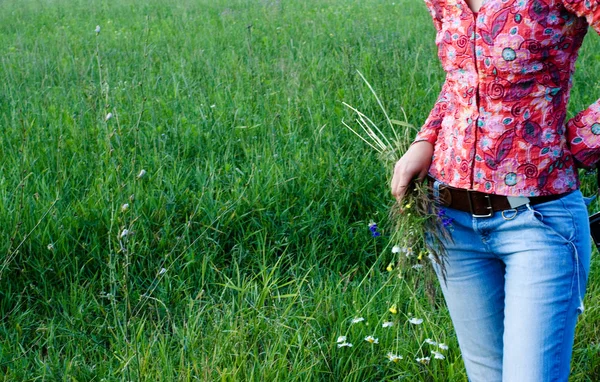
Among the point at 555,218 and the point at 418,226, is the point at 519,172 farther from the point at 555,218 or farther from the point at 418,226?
the point at 418,226

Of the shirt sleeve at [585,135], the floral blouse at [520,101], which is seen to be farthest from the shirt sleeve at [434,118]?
the shirt sleeve at [585,135]

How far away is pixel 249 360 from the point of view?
2.62 meters

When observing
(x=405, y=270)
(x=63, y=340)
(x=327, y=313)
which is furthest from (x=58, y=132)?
(x=405, y=270)

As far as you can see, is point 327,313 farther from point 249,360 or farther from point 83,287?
point 83,287

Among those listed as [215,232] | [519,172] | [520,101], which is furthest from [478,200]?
[215,232]

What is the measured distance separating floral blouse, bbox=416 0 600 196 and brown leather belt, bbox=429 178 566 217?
0.02 metres

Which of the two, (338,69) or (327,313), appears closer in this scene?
(327,313)

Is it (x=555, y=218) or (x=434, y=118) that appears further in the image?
(x=434, y=118)

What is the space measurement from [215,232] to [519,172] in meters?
1.94

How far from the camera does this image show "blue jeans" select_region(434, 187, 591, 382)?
1.68 meters

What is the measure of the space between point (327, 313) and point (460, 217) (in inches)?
46.4

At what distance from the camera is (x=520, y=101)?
174 cm

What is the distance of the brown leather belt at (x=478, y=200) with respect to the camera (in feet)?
5.74

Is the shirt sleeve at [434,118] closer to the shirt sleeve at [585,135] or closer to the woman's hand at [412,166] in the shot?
the woman's hand at [412,166]
